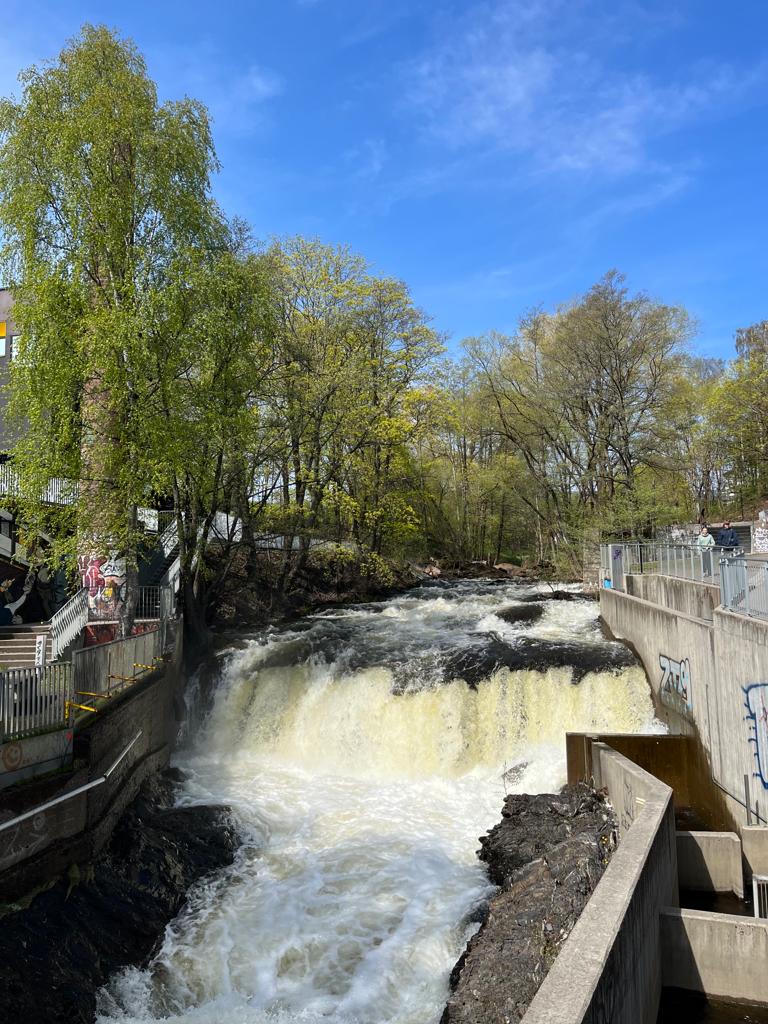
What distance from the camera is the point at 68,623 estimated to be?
55.0 ft

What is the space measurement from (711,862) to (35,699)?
9.90 meters

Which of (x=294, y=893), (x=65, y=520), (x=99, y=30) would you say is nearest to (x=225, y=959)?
(x=294, y=893)

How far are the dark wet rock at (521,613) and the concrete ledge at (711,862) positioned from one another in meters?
12.6

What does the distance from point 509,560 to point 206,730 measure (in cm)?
3737

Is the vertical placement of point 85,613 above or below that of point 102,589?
below

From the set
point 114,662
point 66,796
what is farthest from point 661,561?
point 66,796

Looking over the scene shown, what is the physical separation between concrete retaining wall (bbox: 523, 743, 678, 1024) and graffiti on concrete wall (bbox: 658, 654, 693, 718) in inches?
152

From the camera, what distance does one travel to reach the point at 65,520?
53.7ft

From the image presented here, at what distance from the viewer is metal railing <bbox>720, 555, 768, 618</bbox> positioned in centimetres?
1016

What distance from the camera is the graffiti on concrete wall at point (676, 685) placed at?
13.5 metres

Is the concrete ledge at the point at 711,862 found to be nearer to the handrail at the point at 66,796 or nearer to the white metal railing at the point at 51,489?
the handrail at the point at 66,796

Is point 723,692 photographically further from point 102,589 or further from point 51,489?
point 51,489

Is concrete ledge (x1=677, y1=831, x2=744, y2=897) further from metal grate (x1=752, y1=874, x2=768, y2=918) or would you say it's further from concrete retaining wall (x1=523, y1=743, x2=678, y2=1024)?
concrete retaining wall (x1=523, y1=743, x2=678, y2=1024)

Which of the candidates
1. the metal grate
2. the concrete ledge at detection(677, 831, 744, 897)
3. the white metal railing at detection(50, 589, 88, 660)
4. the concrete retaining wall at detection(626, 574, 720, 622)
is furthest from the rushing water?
the white metal railing at detection(50, 589, 88, 660)
